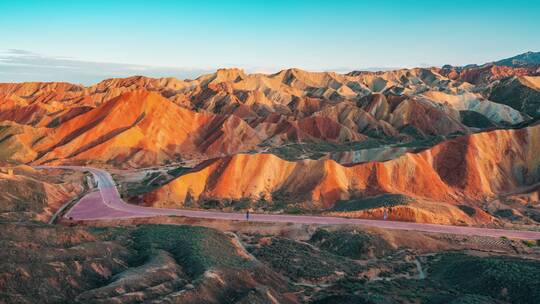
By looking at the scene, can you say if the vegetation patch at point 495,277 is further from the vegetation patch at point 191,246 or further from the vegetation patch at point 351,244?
the vegetation patch at point 191,246

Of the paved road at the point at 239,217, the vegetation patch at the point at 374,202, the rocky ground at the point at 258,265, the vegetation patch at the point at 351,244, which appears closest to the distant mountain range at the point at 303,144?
the vegetation patch at the point at 374,202

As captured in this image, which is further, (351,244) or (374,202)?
(374,202)

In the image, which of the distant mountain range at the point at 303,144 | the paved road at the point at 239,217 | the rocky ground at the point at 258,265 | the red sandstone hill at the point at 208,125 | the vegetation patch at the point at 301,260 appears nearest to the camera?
the rocky ground at the point at 258,265

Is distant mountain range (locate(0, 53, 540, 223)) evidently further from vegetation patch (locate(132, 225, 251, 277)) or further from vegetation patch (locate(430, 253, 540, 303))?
vegetation patch (locate(132, 225, 251, 277))

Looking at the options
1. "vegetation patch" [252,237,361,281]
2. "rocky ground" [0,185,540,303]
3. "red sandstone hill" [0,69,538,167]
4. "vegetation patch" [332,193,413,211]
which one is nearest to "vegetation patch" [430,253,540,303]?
"rocky ground" [0,185,540,303]

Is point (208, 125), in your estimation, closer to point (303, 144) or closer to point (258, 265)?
point (303, 144)

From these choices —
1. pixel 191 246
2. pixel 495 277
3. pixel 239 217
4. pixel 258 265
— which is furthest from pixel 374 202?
pixel 191 246

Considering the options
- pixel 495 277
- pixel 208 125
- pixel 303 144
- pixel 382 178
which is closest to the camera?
pixel 495 277

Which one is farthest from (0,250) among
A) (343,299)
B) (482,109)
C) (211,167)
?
(482,109)

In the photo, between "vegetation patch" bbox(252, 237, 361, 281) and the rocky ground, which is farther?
"vegetation patch" bbox(252, 237, 361, 281)

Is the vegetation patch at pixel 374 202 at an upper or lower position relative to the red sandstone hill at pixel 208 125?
lower

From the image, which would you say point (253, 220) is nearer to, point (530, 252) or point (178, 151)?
point (530, 252)
